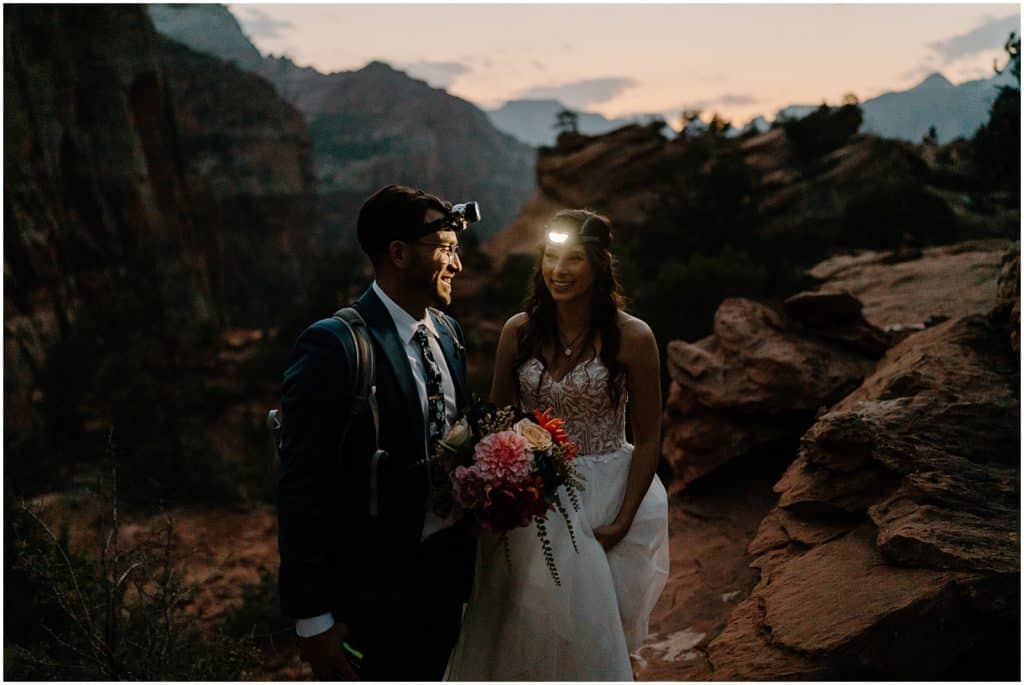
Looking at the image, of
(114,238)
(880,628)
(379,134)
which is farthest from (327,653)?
(379,134)

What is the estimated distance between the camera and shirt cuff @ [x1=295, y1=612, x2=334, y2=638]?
2.35m

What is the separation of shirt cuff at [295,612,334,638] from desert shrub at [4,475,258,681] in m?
2.08

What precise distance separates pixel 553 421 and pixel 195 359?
19587 millimetres

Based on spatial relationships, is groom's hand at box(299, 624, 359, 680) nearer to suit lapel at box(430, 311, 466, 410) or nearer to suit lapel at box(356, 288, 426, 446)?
suit lapel at box(356, 288, 426, 446)

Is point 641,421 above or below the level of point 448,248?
below

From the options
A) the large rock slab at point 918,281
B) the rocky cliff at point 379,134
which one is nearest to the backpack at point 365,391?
the large rock slab at point 918,281

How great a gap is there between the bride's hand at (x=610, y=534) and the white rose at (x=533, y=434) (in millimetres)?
641

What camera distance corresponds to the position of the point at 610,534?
9.97 feet

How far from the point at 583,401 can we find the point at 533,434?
0.66 meters

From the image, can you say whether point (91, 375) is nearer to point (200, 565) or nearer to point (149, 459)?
point (149, 459)

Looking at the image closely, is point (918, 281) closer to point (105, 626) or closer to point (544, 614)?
point (544, 614)

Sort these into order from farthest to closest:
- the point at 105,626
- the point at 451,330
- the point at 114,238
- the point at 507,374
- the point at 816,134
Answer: the point at 816,134 < the point at 114,238 < the point at 105,626 < the point at 507,374 < the point at 451,330

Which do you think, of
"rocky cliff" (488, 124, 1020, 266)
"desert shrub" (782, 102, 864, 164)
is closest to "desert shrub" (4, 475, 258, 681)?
"rocky cliff" (488, 124, 1020, 266)

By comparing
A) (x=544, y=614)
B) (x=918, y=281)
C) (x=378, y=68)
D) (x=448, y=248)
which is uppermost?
(x=378, y=68)
